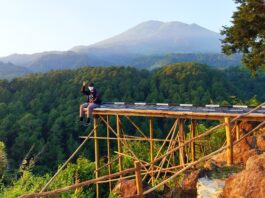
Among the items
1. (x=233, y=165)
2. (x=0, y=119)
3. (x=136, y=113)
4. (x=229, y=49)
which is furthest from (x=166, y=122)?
(x=233, y=165)

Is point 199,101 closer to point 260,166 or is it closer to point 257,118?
point 257,118

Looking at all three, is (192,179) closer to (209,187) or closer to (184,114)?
(209,187)

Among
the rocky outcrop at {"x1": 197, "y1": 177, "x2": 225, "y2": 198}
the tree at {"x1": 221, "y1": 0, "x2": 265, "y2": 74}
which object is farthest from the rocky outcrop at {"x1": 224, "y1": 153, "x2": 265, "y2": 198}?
Answer: the tree at {"x1": 221, "y1": 0, "x2": 265, "y2": 74}

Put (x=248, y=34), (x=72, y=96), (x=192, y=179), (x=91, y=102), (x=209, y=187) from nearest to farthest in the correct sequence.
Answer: (x=209, y=187), (x=192, y=179), (x=91, y=102), (x=248, y=34), (x=72, y=96)

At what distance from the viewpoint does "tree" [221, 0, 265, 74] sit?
17.8 m

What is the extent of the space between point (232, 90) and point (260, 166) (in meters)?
A: 64.3

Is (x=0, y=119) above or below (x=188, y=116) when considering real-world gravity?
below

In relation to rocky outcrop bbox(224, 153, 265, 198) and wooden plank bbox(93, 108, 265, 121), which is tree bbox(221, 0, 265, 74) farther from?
rocky outcrop bbox(224, 153, 265, 198)

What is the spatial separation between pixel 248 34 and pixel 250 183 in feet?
43.9

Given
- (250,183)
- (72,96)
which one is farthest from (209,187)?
(72,96)

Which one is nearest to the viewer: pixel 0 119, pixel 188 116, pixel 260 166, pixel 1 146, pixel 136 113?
pixel 260 166

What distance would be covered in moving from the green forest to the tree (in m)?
28.0

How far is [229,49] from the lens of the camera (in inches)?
781

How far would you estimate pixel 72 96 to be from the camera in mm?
66312
